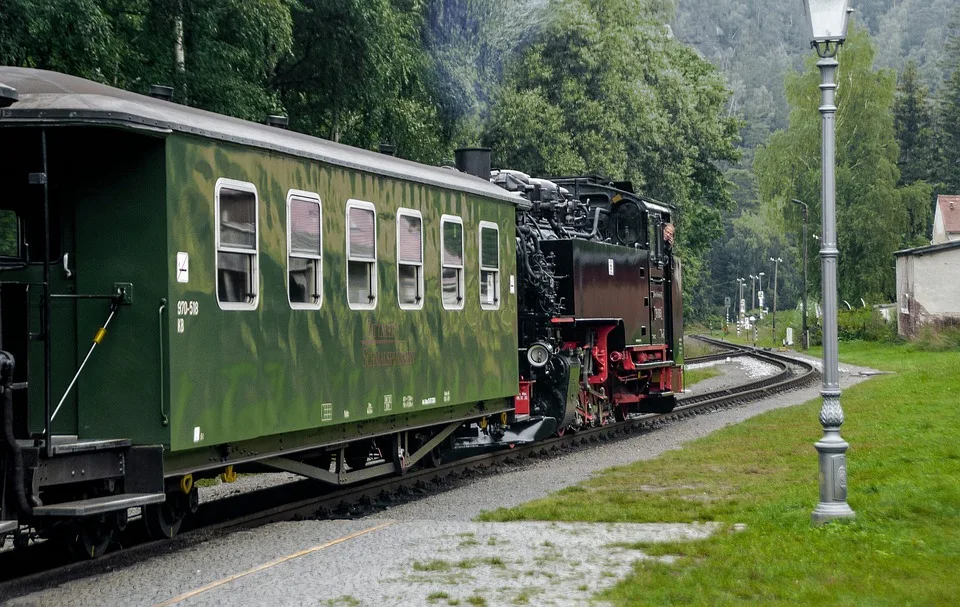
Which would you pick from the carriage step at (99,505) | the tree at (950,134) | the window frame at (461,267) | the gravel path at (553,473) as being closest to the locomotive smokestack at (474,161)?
the window frame at (461,267)

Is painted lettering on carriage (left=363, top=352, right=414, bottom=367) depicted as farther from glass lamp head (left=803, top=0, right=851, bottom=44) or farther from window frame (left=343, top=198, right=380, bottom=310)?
glass lamp head (left=803, top=0, right=851, bottom=44)

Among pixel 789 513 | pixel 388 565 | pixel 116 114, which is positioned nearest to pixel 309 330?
pixel 388 565

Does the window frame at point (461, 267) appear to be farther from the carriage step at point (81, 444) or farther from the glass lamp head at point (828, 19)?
the carriage step at point (81, 444)

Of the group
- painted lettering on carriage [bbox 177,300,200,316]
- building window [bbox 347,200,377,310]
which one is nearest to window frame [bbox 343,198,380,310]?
building window [bbox 347,200,377,310]

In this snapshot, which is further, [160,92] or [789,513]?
[789,513]

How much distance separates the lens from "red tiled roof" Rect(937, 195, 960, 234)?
74.9 meters

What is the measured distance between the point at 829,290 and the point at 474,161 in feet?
24.7

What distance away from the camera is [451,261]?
44.3 ft

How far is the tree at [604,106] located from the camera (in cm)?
3772

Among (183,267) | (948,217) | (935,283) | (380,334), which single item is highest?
(948,217)

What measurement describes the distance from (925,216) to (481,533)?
65336mm

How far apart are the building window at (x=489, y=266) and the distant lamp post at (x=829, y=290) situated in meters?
4.93

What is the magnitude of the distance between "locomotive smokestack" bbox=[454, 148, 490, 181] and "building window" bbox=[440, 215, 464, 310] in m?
3.24

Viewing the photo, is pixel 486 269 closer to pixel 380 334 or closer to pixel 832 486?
pixel 380 334
